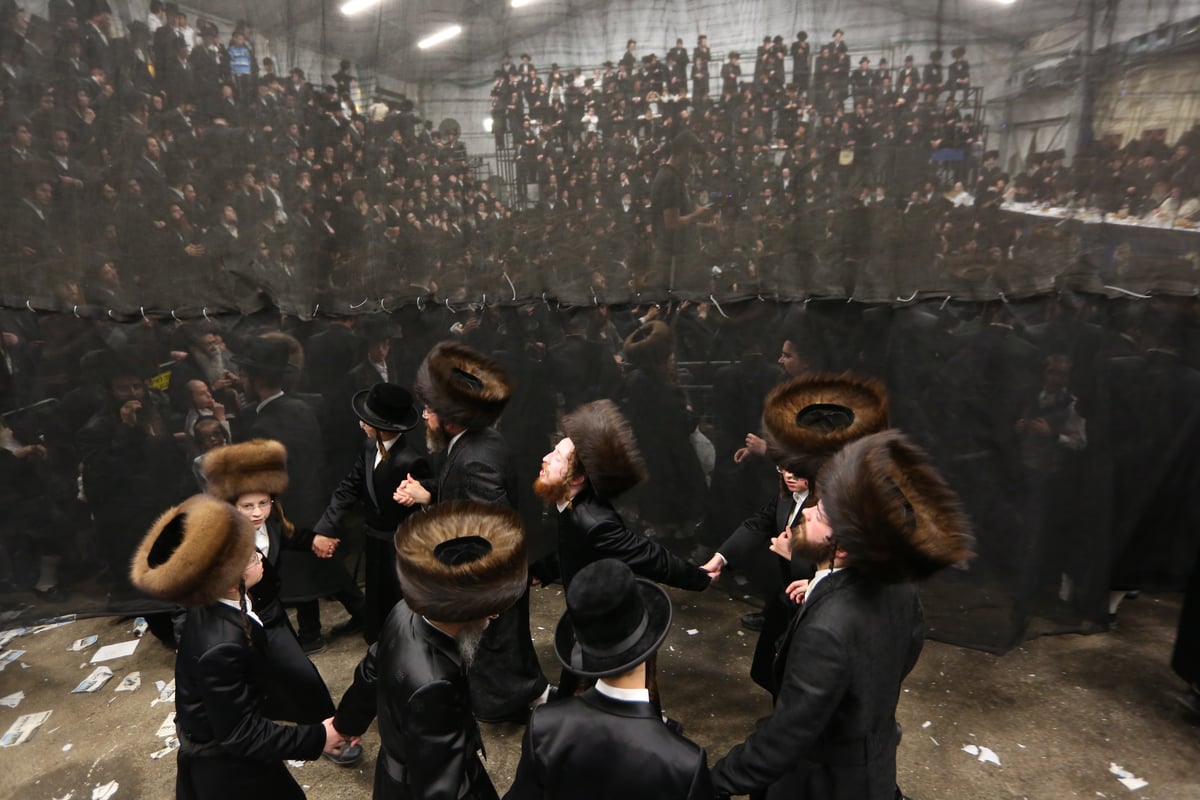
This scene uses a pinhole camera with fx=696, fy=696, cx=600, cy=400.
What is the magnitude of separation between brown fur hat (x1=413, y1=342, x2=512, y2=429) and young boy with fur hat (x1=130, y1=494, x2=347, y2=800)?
1527 mm

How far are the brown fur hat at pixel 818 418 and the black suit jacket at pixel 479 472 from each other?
4.67ft

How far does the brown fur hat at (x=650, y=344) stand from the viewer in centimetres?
492

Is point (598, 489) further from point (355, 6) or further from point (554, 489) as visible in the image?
point (355, 6)

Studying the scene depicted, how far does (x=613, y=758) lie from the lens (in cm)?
178

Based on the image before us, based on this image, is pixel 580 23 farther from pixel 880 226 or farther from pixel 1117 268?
pixel 1117 268

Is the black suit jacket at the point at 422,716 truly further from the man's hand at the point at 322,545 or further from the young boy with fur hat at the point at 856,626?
the man's hand at the point at 322,545

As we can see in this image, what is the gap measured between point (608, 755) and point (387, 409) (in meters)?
2.66

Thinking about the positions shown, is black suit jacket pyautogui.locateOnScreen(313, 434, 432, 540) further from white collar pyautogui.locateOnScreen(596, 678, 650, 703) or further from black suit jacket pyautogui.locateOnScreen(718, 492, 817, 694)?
white collar pyautogui.locateOnScreen(596, 678, 650, 703)

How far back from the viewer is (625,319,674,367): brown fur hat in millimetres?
4918

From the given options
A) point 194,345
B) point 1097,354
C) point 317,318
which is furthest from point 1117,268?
point 194,345

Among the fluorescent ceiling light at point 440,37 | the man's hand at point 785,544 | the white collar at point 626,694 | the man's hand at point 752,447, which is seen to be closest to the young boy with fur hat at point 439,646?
the white collar at point 626,694

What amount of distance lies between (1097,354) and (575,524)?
128 inches

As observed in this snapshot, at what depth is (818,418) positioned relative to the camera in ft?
10.1

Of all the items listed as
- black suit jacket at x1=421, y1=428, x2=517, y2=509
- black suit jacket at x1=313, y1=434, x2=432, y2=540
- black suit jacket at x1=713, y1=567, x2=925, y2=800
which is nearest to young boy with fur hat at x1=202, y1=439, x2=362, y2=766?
black suit jacket at x1=313, y1=434, x2=432, y2=540
